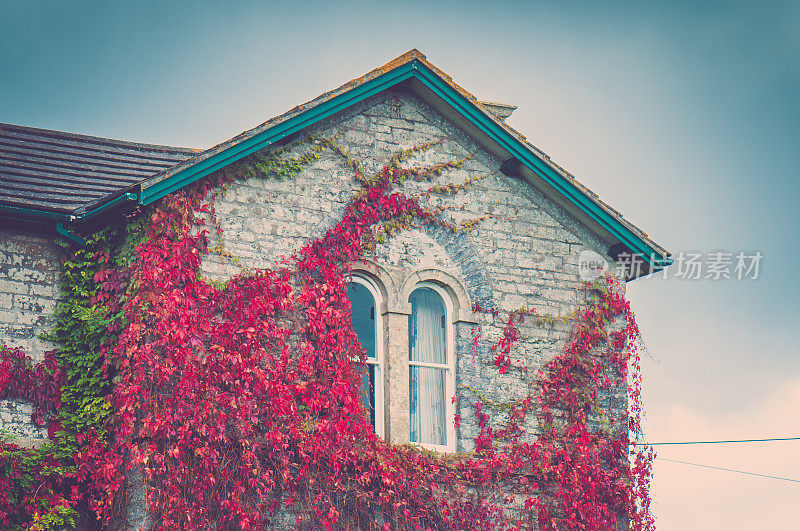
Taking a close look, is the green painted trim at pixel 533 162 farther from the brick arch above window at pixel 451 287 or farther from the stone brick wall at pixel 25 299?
the stone brick wall at pixel 25 299

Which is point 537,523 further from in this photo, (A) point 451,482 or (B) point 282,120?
(B) point 282,120

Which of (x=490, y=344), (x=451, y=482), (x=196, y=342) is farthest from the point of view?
(x=490, y=344)

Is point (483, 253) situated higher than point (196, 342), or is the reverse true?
point (483, 253)

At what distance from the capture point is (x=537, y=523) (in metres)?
12.3

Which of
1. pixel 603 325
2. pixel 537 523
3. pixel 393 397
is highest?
pixel 603 325

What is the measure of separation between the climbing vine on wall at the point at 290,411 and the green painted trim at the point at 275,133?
0.22m

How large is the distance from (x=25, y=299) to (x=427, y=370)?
5082 mm

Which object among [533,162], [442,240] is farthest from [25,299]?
[533,162]

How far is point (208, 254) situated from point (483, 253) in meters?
3.72

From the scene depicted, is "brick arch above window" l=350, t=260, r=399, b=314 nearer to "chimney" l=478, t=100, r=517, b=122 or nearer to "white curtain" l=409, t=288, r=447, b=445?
"white curtain" l=409, t=288, r=447, b=445

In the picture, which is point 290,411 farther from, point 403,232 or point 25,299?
point 25,299

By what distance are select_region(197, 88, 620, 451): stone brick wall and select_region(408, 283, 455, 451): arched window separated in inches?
6.7

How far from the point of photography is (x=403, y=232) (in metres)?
12.8

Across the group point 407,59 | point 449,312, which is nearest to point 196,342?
point 449,312
